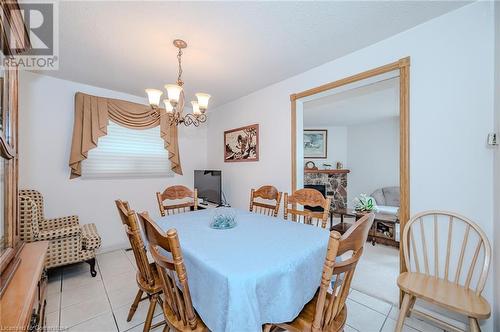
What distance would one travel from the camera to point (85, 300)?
195cm

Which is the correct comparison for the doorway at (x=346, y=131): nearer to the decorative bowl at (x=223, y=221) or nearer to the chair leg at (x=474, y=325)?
the chair leg at (x=474, y=325)

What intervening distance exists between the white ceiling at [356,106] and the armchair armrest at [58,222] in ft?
11.7

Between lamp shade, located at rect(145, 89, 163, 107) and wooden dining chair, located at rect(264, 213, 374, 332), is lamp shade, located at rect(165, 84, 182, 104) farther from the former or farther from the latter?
wooden dining chair, located at rect(264, 213, 374, 332)

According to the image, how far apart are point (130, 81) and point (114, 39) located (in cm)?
101

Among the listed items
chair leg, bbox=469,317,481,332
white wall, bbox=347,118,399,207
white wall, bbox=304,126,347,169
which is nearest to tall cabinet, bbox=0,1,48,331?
chair leg, bbox=469,317,481,332

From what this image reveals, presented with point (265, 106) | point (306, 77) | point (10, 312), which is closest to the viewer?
point (10, 312)

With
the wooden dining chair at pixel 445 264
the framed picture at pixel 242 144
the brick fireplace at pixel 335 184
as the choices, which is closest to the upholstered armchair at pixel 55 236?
the framed picture at pixel 242 144

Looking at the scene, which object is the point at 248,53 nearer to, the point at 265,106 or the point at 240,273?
the point at 265,106

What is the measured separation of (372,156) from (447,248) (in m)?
4.24

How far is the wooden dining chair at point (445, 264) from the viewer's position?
1298mm

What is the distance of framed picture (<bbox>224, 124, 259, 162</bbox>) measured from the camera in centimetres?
317

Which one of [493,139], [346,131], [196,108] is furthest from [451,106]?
[346,131]

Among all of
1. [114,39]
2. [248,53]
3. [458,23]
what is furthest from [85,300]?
[458,23]

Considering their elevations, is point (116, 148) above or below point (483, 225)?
above
